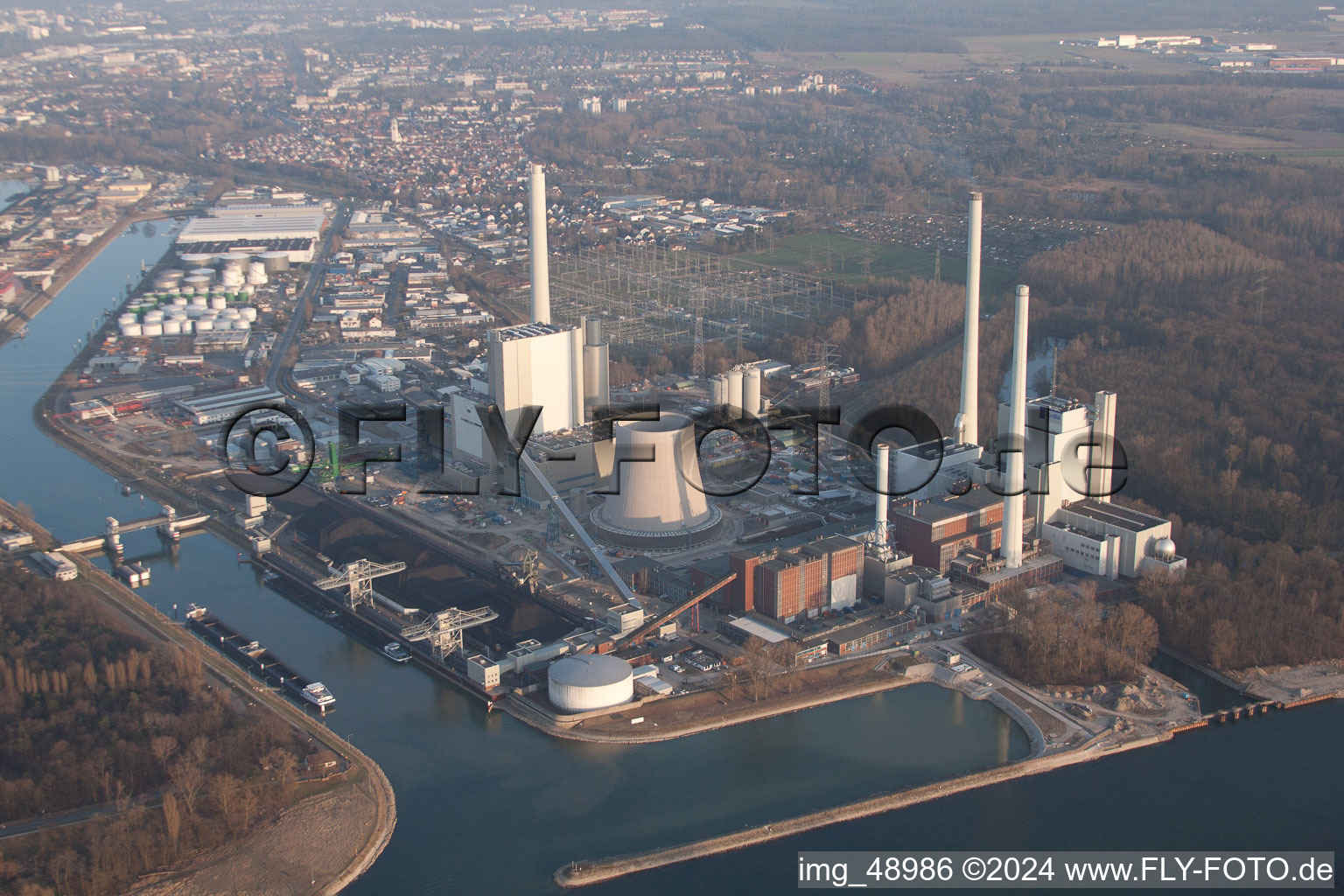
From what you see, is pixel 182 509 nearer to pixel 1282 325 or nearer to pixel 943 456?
pixel 943 456

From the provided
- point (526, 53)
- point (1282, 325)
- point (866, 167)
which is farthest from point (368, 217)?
point (526, 53)

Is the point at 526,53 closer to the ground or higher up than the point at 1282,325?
higher up

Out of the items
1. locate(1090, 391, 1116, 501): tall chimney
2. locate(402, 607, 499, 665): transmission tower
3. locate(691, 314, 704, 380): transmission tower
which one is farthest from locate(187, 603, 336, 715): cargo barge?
locate(691, 314, 704, 380): transmission tower

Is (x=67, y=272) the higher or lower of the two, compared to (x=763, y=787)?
higher

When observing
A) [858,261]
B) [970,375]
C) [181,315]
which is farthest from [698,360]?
[181,315]

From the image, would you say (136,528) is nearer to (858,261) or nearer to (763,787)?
(763,787)

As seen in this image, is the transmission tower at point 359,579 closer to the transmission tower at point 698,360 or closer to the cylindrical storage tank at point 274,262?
the transmission tower at point 698,360

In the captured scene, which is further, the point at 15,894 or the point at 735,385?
the point at 735,385
